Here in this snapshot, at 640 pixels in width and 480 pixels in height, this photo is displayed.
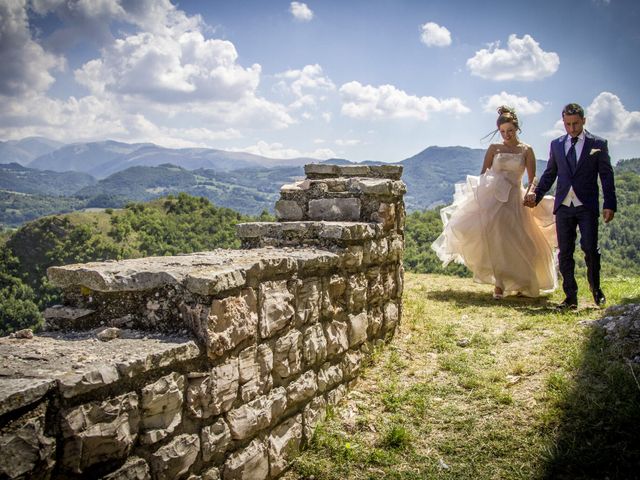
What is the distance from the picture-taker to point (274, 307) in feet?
9.84

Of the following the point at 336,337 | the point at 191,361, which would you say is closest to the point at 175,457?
the point at 191,361

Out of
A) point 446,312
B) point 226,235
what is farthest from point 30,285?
point 446,312

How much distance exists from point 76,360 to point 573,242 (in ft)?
18.8

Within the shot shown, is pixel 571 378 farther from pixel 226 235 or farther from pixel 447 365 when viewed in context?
pixel 226 235

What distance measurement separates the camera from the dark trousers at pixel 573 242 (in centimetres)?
552

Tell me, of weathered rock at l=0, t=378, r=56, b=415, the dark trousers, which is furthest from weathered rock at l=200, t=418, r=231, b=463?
the dark trousers

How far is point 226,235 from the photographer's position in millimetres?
60062

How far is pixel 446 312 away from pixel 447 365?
5.73 feet

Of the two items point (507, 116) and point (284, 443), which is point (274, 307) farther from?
point (507, 116)

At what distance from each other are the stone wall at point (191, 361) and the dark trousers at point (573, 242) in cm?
297

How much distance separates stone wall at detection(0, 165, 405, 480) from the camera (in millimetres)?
1843

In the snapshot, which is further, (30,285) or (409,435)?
(30,285)

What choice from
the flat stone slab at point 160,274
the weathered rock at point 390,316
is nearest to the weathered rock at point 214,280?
the flat stone slab at point 160,274

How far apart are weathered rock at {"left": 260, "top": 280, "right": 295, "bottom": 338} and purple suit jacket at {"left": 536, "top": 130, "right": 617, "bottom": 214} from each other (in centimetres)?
418
